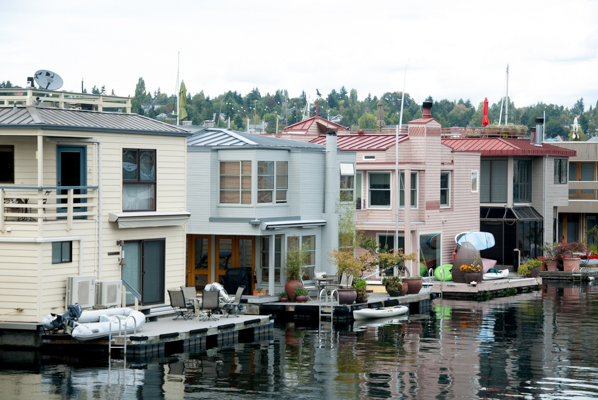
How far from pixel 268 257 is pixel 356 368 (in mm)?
11276

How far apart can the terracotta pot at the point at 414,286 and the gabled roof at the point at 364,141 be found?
9.15 m

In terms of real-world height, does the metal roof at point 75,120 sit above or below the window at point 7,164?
above

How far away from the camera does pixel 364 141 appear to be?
46.0m

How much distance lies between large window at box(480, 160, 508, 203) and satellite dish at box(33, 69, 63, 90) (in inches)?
1204

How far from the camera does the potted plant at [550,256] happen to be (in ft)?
168

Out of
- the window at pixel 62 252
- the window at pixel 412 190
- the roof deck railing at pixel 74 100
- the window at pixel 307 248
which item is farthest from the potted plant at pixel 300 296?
the window at pixel 412 190

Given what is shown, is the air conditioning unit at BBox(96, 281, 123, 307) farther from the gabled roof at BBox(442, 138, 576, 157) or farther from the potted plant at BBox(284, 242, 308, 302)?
the gabled roof at BBox(442, 138, 576, 157)

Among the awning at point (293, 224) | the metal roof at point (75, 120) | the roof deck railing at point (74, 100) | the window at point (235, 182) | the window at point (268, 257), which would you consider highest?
the roof deck railing at point (74, 100)

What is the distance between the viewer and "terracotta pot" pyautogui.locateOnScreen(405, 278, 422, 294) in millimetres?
36250

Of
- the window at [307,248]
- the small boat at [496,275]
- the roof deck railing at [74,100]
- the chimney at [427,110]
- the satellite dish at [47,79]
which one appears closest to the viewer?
the roof deck railing at [74,100]

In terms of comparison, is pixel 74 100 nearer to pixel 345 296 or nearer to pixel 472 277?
pixel 345 296

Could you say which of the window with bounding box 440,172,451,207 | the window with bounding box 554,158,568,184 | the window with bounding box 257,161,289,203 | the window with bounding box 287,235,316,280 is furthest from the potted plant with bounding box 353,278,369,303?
the window with bounding box 554,158,568,184

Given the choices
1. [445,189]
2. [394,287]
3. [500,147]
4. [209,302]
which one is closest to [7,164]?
[209,302]

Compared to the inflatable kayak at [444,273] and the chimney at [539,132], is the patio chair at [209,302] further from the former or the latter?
the chimney at [539,132]
